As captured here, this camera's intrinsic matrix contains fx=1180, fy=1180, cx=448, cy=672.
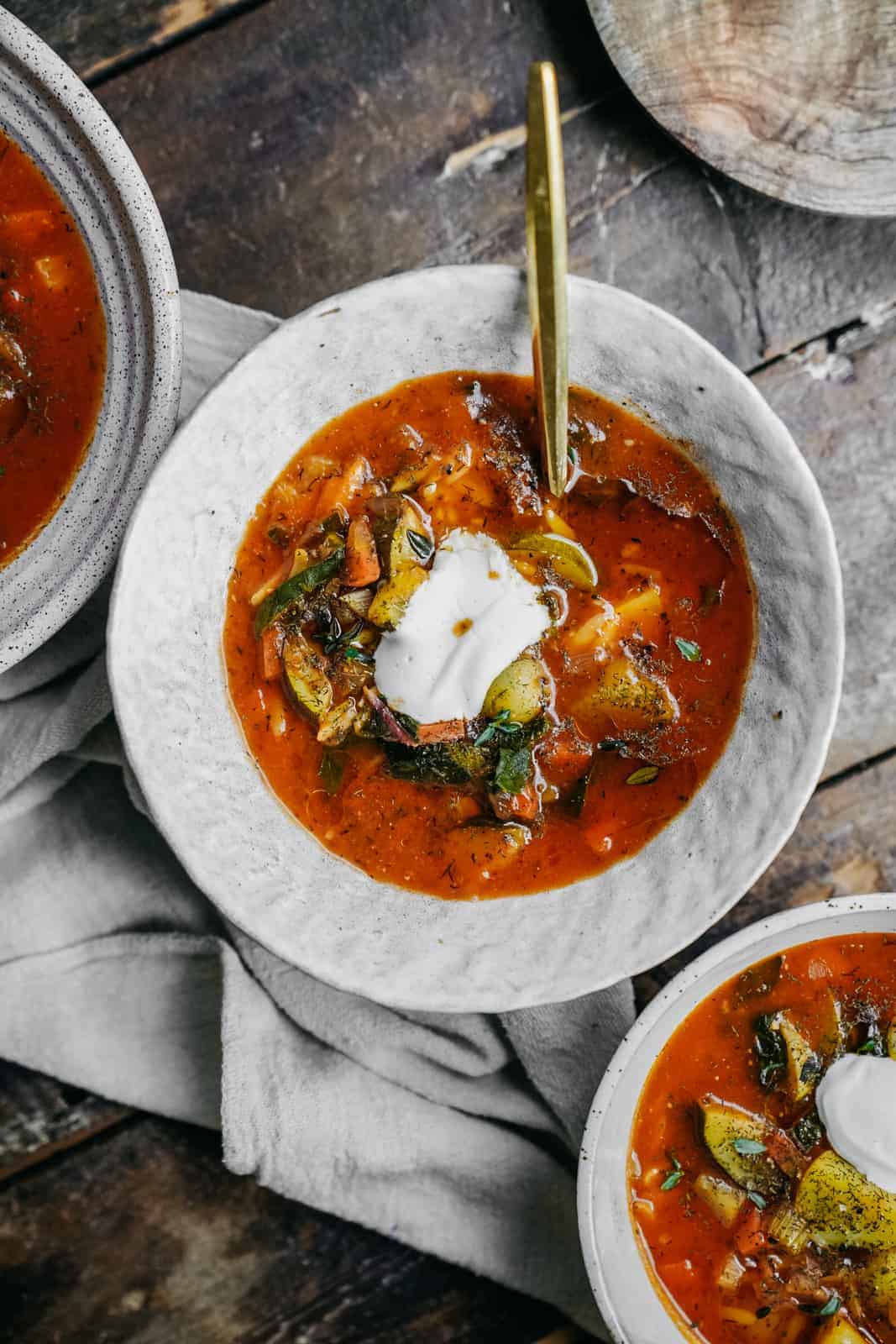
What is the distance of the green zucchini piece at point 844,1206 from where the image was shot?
98.0 inches

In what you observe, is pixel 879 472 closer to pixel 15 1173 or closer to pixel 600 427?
pixel 600 427

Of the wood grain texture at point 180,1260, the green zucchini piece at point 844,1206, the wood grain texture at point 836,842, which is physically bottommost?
the wood grain texture at point 180,1260

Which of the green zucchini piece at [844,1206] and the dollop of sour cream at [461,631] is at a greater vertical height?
the dollop of sour cream at [461,631]

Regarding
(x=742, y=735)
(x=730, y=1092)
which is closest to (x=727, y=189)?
(x=742, y=735)

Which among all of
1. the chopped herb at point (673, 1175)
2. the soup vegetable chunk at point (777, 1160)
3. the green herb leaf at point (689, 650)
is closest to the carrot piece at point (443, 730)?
the green herb leaf at point (689, 650)

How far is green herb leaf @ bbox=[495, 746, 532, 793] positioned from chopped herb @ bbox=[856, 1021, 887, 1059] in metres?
0.95

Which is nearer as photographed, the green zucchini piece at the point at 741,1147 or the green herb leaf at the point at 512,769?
the green herb leaf at the point at 512,769

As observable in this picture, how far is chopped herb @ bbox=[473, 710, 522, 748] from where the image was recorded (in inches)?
90.4

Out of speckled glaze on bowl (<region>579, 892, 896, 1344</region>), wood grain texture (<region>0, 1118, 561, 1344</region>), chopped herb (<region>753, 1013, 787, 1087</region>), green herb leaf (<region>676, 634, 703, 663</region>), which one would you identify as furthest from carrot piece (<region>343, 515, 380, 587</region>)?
wood grain texture (<region>0, 1118, 561, 1344</region>)

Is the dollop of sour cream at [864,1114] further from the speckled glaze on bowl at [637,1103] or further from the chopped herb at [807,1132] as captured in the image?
the speckled glaze on bowl at [637,1103]

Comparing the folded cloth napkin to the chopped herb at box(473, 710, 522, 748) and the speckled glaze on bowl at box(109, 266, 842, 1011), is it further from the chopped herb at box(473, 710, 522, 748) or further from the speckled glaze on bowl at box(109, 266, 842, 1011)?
the chopped herb at box(473, 710, 522, 748)

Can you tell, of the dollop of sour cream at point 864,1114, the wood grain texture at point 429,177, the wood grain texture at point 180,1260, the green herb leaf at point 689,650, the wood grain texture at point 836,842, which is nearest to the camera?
the green herb leaf at point 689,650

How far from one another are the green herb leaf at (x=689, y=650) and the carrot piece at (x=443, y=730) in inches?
17.9

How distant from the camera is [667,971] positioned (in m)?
2.77
